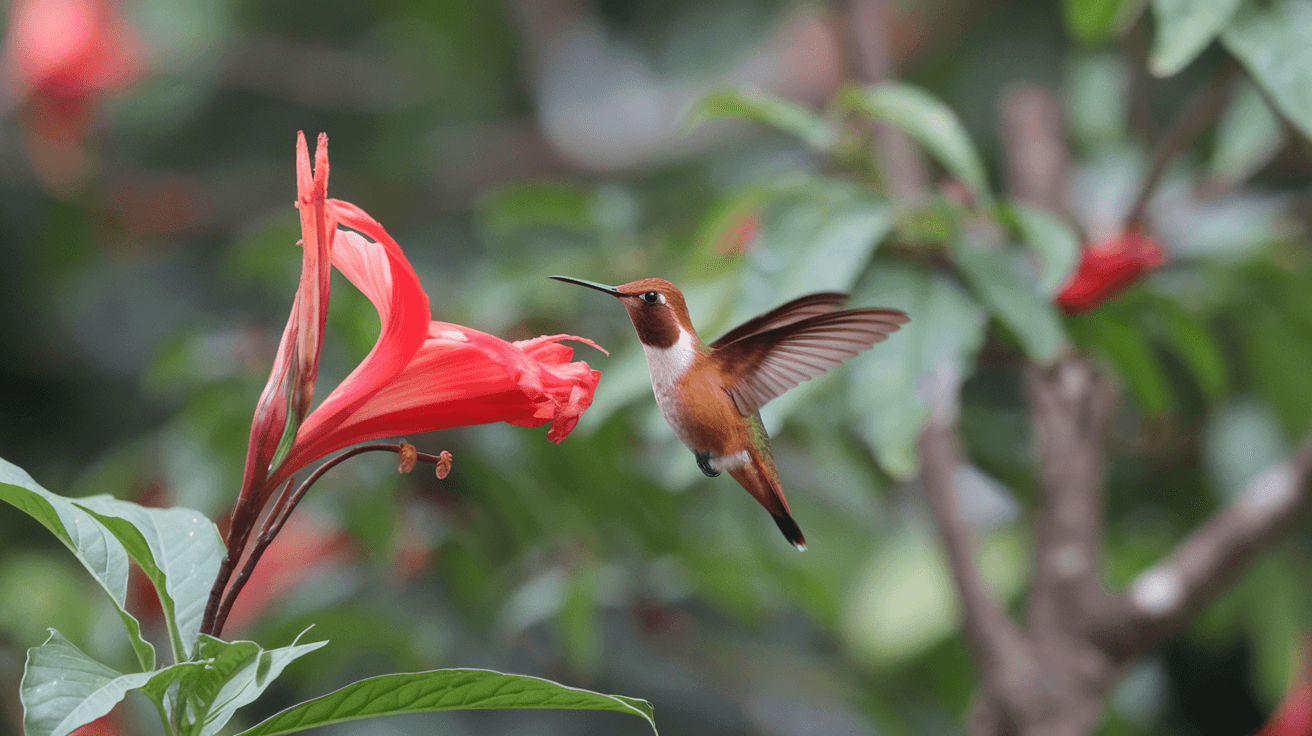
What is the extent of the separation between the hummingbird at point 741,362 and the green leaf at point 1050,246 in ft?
1.01

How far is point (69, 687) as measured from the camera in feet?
1.21

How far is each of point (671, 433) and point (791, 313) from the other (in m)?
0.41

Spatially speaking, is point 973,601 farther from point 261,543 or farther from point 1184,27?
point 261,543

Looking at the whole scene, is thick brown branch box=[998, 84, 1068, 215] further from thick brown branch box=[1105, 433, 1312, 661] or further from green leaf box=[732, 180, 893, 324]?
green leaf box=[732, 180, 893, 324]

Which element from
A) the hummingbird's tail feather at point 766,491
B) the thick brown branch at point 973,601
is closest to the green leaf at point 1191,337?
the thick brown branch at point 973,601

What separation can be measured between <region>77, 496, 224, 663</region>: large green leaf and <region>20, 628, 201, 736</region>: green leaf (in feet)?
0.11

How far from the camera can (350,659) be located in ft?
4.90

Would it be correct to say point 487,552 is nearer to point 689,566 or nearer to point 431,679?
point 689,566

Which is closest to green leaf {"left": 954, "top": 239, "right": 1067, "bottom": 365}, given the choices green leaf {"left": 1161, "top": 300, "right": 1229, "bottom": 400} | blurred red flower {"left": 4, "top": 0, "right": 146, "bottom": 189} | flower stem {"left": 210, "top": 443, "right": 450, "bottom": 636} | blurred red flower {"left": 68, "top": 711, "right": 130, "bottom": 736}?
green leaf {"left": 1161, "top": 300, "right": 1229, "bottom": 400}

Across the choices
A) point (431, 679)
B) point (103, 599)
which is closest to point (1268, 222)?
point (431, 679)

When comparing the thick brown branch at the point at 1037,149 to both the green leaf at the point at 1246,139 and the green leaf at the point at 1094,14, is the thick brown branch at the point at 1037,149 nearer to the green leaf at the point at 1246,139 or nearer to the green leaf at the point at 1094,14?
the green leaf at the point at 1246,139

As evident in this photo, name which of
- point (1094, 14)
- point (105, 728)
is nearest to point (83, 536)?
point (105, 728)

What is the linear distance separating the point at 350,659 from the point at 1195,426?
125cm

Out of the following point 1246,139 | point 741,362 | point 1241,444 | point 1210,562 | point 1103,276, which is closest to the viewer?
point 741,362
